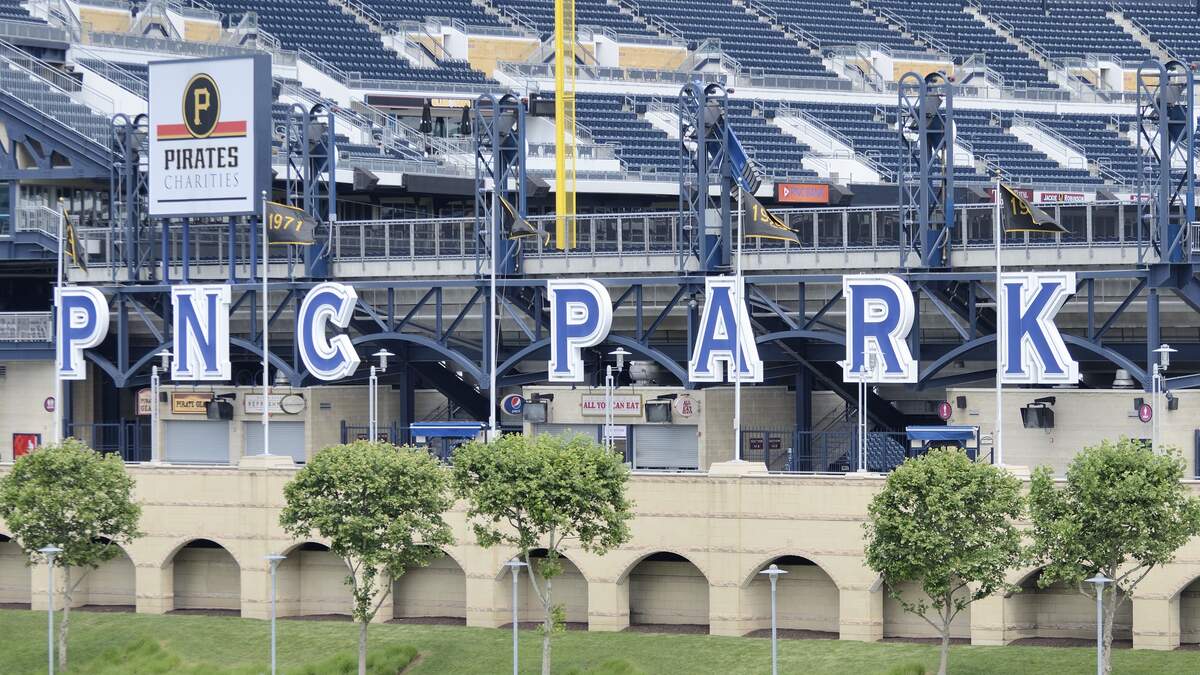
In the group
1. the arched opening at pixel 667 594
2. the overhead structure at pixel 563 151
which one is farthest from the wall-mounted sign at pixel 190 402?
the arched opening at pixel 667 594

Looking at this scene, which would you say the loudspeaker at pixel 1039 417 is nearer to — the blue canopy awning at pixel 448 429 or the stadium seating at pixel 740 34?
the blue canopy awning at pixel 448 429

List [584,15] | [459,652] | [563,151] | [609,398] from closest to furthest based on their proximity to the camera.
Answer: [459,652], [609,398], [563,151], [584,15]

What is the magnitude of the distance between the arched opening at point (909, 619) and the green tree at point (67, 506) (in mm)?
20830

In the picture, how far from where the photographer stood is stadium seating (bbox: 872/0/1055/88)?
120562 millimetres

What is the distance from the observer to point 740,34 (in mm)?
119375

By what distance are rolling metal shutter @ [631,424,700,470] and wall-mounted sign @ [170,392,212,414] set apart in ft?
48.5

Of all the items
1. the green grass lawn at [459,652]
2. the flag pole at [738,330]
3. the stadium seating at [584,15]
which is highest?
the stadium seating at [584,15]

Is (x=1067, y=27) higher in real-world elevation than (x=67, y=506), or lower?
higher

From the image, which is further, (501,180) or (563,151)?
(563,151)

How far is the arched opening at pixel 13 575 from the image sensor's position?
234 ft

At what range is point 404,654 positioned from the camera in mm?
61938

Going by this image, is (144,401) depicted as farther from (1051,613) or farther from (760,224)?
(1051,613)

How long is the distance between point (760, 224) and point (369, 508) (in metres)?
14.4

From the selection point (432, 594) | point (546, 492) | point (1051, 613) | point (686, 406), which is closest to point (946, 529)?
point (1051, 613)
